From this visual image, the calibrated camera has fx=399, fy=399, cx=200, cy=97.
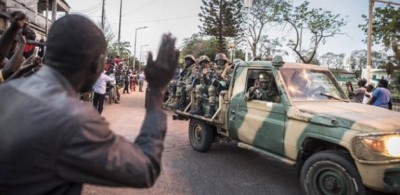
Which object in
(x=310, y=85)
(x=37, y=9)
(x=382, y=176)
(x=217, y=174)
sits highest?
(x=37, y=9)

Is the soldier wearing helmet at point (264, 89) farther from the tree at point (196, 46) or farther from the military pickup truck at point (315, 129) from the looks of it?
the tree at point (196, 46)

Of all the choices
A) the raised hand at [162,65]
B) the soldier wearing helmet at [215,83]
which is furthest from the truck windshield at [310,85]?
the raised hand at [162,65]

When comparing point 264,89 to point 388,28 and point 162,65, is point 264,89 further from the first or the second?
A: point 388,28

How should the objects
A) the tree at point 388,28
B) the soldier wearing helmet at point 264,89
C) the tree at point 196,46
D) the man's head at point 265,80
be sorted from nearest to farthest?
the soldier wearing helmet at point 264,89 < the man's head at point 265,80 < the tree at point 388,28 < the tree at point 196,46

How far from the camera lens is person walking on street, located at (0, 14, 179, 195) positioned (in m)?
1.28

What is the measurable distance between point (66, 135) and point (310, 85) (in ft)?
17.0

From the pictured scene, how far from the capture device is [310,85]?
601cm

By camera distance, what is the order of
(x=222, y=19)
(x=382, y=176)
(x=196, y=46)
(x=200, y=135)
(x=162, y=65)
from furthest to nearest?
(x=196, y=46), (x=222, y=19), (x=200, y=135), (x=382, y=176), (x=162, y=65)

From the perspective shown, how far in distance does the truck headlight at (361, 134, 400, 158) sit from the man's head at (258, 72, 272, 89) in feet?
6.78

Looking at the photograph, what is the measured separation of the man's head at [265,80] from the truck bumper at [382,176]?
2168mm

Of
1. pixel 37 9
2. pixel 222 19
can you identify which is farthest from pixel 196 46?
pixel 37 9

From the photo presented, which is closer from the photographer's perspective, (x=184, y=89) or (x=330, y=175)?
(x=330, y=175)

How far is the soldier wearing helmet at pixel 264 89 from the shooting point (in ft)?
19.9

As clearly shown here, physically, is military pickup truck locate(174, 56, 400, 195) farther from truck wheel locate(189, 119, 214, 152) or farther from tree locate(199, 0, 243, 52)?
tree locate(199, 0, 243, 52)
